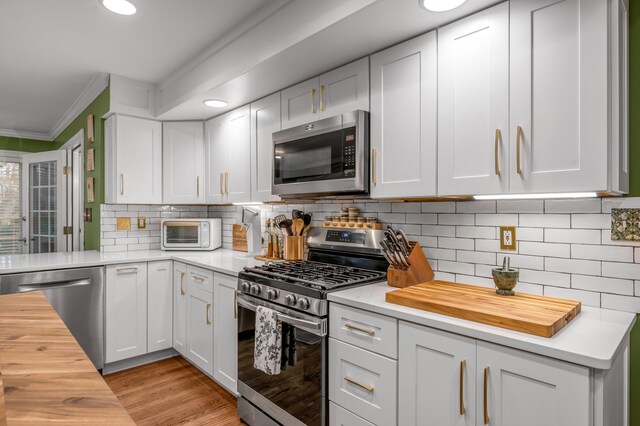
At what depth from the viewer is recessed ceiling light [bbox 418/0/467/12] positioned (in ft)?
5.12

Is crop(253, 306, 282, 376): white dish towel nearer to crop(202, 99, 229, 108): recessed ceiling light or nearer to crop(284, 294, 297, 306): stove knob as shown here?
crop(284, 294, 297, 306): stove knob

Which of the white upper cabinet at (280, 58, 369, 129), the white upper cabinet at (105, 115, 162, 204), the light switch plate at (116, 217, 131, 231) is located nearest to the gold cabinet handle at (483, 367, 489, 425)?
the white upper cabinet at (280, 58, 369, 129)

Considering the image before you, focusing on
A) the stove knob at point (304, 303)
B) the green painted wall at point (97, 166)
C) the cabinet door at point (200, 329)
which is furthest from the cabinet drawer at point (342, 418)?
the green painted wall at point (97, 166)

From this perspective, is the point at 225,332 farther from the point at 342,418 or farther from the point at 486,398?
the point at 486,398

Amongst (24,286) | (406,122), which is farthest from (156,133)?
(406,122)

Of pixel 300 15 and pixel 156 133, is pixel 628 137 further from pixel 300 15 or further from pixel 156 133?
pixel 156 133

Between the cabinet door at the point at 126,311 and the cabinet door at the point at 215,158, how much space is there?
2.80 feet

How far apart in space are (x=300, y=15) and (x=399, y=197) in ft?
3.51

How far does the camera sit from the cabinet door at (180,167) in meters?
3.64

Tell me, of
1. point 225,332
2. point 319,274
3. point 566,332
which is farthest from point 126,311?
point 566,332

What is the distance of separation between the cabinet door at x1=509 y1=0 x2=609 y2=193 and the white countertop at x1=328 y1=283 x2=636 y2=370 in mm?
492

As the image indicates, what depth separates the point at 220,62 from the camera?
2619 millimetres

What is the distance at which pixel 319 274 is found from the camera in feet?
7.13

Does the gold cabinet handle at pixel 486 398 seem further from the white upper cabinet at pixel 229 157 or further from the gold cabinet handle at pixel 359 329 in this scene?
the white upper cabinet at pixel 229 157
